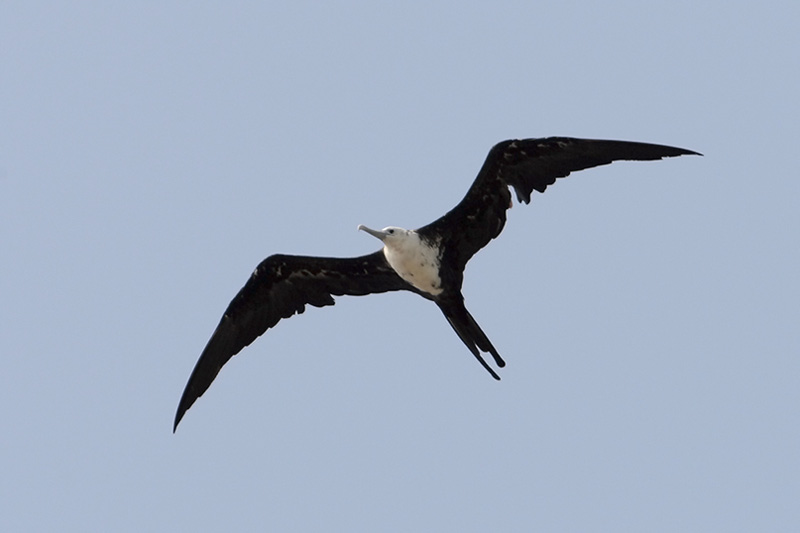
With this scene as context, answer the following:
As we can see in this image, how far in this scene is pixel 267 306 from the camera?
10594 millimetres

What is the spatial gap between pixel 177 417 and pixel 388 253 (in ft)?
6.80

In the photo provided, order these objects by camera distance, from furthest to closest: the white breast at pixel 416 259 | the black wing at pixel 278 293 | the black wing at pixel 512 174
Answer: the black wing at pixel 278 293
the white breast at pixel 416 259
the black wing at pixel 512 174

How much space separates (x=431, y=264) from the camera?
998 cm

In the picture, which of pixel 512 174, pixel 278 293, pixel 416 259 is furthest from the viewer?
pixel 278 293

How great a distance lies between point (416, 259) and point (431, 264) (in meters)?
0.11

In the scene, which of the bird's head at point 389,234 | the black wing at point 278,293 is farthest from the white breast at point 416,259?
the black wing at point 278,293

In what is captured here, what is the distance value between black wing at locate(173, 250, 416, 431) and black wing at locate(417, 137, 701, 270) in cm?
62

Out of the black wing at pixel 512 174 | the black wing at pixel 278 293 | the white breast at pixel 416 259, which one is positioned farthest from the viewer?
the black wing at pixel 278 293

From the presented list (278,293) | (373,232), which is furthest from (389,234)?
(278,293)

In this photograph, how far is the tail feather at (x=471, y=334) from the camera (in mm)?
9938

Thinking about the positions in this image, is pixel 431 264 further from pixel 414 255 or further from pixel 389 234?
pixel 389 234

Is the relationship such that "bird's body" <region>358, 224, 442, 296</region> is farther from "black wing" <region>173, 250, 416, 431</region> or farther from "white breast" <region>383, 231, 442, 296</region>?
"black wing" <region>173, 250, 416, 431</region>

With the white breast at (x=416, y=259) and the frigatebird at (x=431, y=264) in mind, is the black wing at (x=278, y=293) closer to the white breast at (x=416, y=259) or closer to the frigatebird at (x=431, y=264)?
the frigatebird at (x=431, y=264)

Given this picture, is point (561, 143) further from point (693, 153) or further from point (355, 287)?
point (355, 287)
